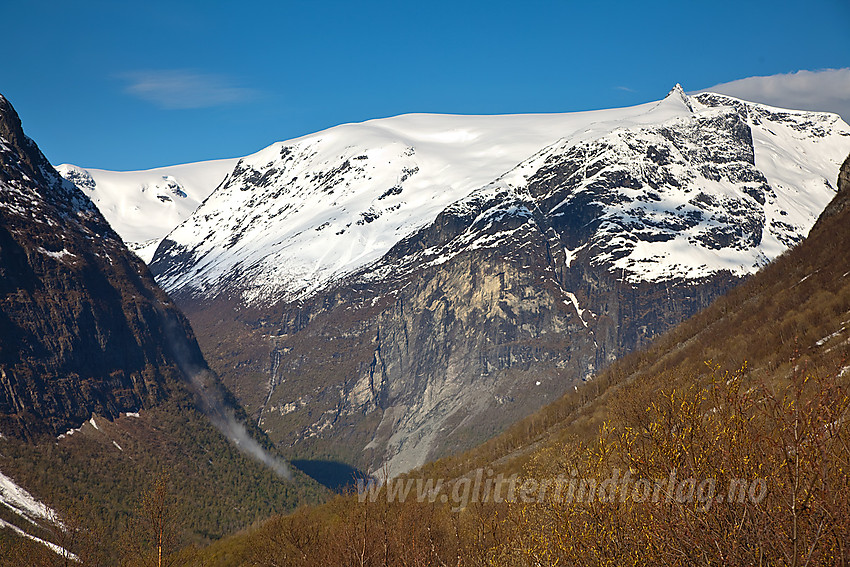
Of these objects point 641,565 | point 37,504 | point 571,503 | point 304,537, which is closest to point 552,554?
point 571,503

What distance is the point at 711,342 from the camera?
164 metres

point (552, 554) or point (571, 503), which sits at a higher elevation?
point (571, 503)

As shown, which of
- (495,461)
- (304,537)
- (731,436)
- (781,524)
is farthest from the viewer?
(495,461)

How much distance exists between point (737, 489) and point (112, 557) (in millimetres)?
150441

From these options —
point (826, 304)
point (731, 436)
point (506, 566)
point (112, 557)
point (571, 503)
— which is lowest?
point (112, 557)

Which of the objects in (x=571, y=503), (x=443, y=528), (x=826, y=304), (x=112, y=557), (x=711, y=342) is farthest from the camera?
(x=711, y=342)

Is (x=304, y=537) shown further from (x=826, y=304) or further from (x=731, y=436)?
(x=826, y=304)

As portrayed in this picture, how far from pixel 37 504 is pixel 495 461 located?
120939 mm

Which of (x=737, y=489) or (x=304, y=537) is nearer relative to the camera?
(x=737, y=489)

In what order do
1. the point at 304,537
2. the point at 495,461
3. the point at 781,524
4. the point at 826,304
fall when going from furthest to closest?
the point at 495,461 < the point at 826,304 < the point at 304,537 < the point at 781,524

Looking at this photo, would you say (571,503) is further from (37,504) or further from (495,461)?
(37,504)

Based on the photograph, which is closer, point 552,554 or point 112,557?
point 552,554

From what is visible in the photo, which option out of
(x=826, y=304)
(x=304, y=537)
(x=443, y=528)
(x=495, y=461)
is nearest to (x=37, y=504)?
(x=495, y=461)

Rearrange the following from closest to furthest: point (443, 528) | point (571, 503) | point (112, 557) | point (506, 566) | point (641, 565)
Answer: point (641, 565) < point (571, 503) < point (506, 566) < point (443, 528) < point (112, 557)
